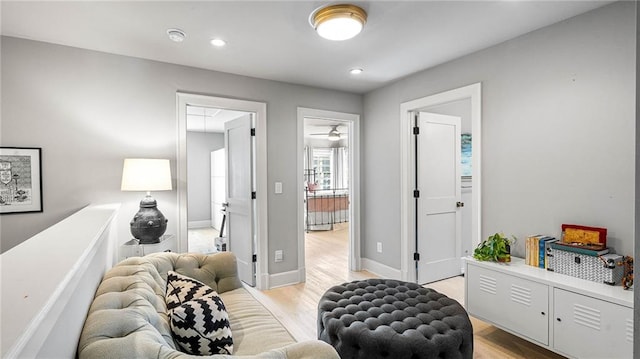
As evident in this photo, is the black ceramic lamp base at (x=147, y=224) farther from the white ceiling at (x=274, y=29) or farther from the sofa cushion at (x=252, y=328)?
the white ceiling at (x=274, y=29)

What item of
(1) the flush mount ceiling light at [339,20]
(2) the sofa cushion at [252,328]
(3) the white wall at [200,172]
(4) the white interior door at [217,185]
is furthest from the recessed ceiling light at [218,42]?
(3) the white wall at [200,172]

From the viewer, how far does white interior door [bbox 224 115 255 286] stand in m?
3.59

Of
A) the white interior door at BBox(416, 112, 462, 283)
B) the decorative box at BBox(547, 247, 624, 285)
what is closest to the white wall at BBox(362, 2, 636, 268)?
the decorative box at BBox(547, 247, 624, 285)

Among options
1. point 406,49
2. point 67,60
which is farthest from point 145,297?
point 406,49

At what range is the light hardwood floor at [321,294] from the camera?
231 centimetres

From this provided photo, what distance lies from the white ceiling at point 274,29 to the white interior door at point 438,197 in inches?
36.4

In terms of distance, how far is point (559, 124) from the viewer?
228 cm

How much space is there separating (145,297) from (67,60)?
244 cm

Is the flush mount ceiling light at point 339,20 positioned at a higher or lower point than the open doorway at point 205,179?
higher

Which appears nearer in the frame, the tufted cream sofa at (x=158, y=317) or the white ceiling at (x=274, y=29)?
the tufted cream sofa at (x=158, y=317)

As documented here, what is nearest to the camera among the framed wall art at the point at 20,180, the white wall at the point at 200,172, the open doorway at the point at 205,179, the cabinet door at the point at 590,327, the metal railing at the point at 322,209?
the cabinet door at the point at 590,327

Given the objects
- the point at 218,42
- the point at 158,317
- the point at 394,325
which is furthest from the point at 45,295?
the point at 218,42

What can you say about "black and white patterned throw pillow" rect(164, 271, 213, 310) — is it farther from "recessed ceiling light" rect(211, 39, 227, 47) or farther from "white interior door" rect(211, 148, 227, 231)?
"white interior door" rect(211, 148, 227, 231)

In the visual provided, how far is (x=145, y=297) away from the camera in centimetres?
130
